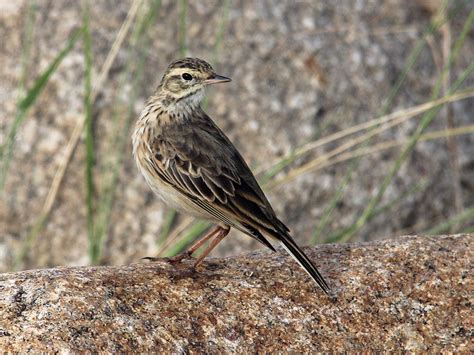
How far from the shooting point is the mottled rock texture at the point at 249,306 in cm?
501

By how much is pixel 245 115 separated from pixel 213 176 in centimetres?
311

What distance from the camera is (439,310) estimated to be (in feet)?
18.2

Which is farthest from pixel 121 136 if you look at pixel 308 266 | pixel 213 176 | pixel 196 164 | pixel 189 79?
pixel 308 266

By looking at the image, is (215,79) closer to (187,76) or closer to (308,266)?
(187,76)

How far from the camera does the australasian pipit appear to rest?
6188mm

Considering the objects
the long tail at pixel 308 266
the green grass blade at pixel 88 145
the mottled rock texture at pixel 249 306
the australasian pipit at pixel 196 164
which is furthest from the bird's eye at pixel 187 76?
the long tail at pixel 308 266

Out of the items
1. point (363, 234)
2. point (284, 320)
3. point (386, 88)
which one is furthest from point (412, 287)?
point (386, 88)

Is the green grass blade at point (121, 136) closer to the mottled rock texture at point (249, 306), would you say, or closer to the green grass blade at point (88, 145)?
the green grass blade at point (88, 145)

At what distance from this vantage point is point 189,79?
7078 mm

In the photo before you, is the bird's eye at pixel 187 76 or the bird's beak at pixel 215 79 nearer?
the bird's beak at pixel 215 79

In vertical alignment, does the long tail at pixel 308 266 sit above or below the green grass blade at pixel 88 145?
below

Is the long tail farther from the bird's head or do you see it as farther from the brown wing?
the bird's head

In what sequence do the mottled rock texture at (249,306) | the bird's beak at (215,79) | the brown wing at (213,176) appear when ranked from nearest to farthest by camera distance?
the mottled rock texture at (249,306), the brown wing at (213,176), the bird's beak at (215,79)

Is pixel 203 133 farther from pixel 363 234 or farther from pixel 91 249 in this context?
pixel 363 234
